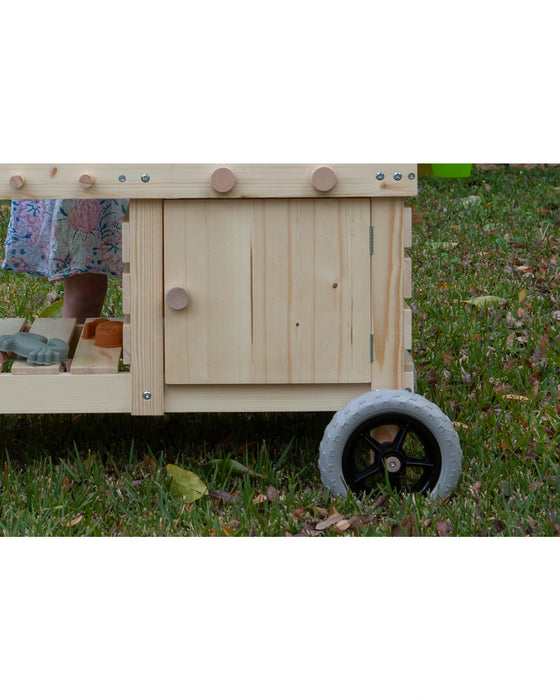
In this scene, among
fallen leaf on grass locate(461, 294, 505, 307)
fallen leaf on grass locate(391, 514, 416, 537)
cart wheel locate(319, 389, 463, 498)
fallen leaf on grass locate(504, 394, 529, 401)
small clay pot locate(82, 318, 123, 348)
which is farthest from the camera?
fallen leaf on grass locate(461, 294, 505, 307)

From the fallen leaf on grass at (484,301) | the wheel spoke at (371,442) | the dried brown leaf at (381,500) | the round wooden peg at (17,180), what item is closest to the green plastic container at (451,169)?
the wheel spoke at (371,442)

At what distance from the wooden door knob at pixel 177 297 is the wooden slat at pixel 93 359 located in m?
0.26

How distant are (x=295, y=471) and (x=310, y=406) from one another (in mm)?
259

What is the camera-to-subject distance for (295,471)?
2.82m

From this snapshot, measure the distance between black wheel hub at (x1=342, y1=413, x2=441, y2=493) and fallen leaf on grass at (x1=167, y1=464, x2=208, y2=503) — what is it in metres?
0.40

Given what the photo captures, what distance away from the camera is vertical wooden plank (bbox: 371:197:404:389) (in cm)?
255

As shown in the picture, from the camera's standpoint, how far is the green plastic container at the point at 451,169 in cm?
284

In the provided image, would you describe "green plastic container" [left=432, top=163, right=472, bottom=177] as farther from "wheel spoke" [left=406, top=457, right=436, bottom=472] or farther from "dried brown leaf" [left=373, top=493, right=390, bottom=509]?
"dried brown leaf" [left=373, top=493, right=390, bottom=509]

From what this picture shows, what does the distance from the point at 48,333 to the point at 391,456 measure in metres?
1.17

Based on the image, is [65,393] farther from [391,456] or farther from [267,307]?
[391,456]

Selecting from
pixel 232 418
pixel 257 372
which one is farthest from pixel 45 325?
pixel 257 372

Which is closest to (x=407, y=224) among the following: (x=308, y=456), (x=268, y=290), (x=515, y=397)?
(x=268, y=290)

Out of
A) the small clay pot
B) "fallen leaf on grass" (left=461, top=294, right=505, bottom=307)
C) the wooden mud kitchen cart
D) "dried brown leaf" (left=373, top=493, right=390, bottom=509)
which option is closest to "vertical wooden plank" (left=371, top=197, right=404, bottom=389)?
the wooden mud kitchen cart

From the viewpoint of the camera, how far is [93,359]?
2.75 metres
